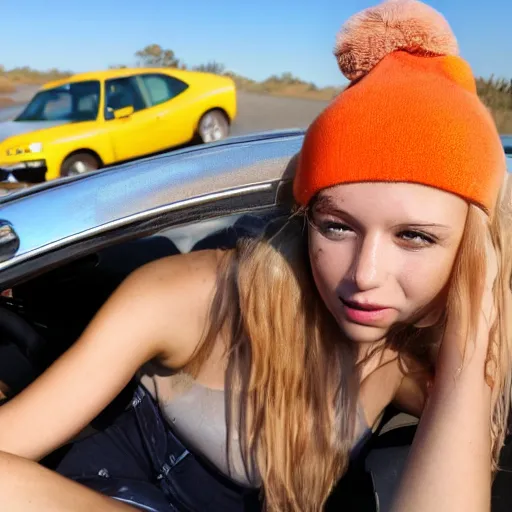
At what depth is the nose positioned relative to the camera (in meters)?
1.07

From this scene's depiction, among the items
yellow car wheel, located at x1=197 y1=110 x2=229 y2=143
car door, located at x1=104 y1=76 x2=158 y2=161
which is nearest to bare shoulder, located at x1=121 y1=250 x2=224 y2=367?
car door, located at x1=104 y1=76 x2=158 y2=161

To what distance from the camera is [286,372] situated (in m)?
1.33

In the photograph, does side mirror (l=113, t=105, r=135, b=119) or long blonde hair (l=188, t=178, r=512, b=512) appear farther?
side mirror (l=113, t=105, r=135, b=119)

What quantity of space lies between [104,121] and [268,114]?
34.3 feet

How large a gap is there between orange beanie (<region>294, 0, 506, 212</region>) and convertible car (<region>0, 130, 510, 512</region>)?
0.22 meters

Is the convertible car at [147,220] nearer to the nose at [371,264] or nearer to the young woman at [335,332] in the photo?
the young woman at [335,332]

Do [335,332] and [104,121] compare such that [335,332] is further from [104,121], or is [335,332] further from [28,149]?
[104,121]

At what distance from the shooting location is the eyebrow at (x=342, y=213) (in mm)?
1062

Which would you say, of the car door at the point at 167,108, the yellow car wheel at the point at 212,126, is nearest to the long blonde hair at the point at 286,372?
the car door at the point at 167,108

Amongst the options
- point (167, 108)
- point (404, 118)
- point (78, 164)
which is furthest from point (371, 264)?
point (167, 108)

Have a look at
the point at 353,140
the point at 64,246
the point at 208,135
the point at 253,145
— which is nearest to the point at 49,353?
the point at 64,246

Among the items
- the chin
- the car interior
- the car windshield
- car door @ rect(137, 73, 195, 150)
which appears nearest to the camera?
the chin

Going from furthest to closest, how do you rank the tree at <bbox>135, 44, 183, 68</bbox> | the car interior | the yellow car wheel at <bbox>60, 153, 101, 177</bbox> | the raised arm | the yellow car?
1. the tree at <bbox>135, 44, 183, 68</bbox>
2. the yellow car wheel at <bbox>60, 153, 101, 177</bbox>
3. the yellow car
4. the car interior
5. the raised arm

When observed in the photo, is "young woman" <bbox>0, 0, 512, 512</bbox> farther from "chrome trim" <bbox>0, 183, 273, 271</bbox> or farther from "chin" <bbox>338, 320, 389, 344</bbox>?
"chrome trim" <bbox>0, 183, 273, 271</bbox>
